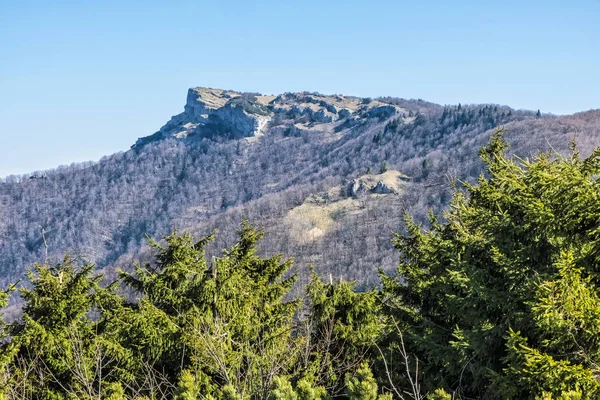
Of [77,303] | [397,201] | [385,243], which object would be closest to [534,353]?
[77,303]

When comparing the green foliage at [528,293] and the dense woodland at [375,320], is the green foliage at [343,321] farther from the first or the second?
the green foliage at [528,293]

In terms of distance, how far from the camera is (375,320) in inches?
663

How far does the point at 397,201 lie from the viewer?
19175cm

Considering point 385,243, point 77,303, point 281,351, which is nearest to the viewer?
point 281,351

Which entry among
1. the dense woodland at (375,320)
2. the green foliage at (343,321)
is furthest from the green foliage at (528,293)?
the green foliage at (343,321)

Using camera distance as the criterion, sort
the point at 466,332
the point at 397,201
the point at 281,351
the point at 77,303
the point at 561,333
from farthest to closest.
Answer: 1. the point at 397,201
2. the point at 77,303
3. the point at 281,351
4. the point at 466,332
5. the point at 561,333

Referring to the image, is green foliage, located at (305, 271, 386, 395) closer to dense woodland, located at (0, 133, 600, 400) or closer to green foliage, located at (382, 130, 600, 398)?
dense woodland, located at (0, 133, 600, 400)

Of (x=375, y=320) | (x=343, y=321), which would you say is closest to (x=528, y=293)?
(x=375, y=320)

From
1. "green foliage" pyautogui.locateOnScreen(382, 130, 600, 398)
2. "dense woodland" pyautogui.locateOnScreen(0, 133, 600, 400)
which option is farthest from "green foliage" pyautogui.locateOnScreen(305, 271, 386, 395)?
"green foliage" pyautogui.locateOnScreen(382, 130, 600, 398)

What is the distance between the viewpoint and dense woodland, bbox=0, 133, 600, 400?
869cm

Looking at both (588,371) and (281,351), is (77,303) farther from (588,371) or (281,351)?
(588,371)

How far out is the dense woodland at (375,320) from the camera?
8688mm

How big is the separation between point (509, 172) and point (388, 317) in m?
6.40

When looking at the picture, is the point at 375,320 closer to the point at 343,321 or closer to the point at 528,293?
the point at 343,321
